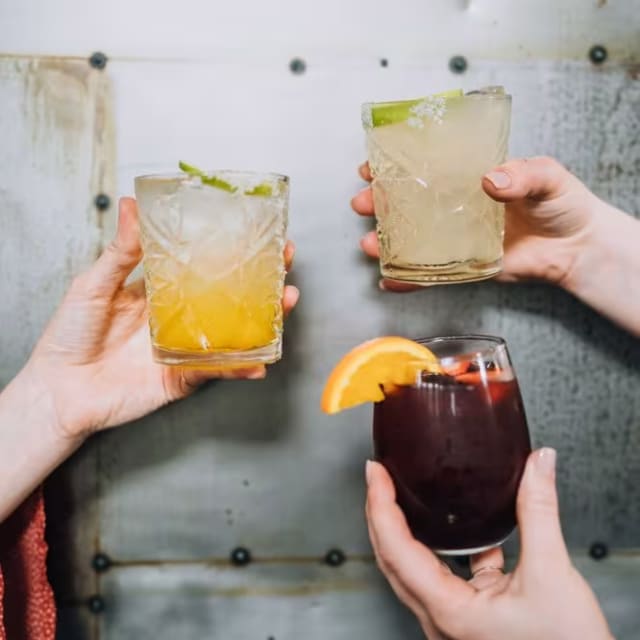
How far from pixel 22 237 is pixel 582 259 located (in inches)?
28.9

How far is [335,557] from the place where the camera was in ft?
3.76

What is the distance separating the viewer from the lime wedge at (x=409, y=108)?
784 millimetres

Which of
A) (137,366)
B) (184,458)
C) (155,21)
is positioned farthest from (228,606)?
(155,21)

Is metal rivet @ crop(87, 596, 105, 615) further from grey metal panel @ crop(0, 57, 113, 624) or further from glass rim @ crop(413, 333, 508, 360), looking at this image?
glass rim @ crop(413, 333, 508, 360)

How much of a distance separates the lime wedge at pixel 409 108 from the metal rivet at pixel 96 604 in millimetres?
752

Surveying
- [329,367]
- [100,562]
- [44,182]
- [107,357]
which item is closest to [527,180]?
[329,367]

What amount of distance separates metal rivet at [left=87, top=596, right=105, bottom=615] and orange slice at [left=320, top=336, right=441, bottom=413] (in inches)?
23.0

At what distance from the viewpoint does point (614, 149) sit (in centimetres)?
111

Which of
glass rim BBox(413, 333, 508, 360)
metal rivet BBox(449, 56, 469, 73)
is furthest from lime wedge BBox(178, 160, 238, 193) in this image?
metal rivet BBox(449, 56, 469, 73)

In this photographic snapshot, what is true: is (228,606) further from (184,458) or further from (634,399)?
(634,399)

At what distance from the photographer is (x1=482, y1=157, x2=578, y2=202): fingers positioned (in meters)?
0.81

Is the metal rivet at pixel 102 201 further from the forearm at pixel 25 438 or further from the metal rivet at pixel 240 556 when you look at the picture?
the metal rivet at pixel 240 556

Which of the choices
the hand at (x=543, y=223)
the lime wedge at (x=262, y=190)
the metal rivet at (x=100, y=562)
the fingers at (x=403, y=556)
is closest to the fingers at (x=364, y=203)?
the hand at (x=543, y=223)

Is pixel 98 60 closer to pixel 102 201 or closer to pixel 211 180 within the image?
pixel 102 201
